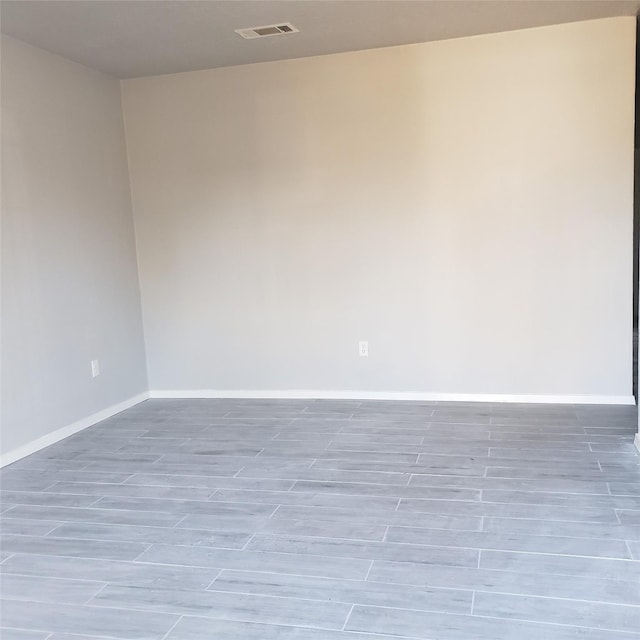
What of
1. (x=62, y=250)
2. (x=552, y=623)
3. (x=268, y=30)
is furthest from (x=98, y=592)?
(x=268, y=30)

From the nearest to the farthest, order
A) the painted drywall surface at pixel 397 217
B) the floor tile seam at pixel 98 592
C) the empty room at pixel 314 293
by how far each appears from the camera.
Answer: the floor tile seam at pixel 98 592, the empty room at pixel 314 293, the painted drywall surface at pixel 397 217

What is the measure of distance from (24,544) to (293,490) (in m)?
1.11

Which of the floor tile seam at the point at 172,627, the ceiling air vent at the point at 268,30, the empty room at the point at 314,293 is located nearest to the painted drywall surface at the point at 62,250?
the empty room at the point at 314,293

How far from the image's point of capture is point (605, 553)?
6.97 feet

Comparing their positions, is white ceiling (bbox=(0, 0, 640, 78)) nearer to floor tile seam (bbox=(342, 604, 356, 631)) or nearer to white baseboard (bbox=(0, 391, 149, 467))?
white baseboard (bbox=(0, 391, 149, 467))

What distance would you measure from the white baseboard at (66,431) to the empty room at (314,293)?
19 mm

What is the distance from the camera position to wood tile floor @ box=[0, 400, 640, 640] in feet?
6.11

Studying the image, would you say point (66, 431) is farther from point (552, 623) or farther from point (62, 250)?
point (552, 623)

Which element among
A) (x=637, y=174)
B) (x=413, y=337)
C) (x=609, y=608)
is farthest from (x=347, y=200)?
(x=609, y=608)

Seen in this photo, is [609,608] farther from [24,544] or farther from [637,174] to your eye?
[637,174]

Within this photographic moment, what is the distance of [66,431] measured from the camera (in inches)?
149

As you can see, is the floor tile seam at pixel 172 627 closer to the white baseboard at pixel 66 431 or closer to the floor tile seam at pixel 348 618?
the floor tile seam at pixel 348 618

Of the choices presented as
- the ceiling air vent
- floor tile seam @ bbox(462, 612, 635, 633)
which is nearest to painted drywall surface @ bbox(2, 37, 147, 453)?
the ceiling air vent

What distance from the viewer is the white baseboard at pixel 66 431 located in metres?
3.39
